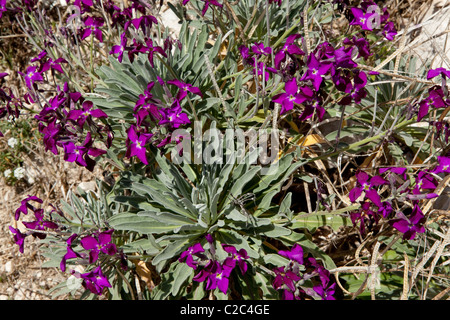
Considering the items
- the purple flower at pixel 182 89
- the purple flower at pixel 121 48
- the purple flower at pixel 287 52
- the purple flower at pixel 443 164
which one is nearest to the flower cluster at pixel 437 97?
the purple flower at pixel 443 164

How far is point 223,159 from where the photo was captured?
2.10 m

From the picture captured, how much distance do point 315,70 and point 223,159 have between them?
2.44ft

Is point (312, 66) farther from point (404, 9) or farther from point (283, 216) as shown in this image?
point (404, 9)

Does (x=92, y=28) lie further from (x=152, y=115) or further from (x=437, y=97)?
(x=437, y=97)

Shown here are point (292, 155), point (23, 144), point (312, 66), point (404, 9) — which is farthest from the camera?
point (404, 9)

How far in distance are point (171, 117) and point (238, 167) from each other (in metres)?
0.46

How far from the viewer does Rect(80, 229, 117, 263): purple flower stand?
167 centimetres

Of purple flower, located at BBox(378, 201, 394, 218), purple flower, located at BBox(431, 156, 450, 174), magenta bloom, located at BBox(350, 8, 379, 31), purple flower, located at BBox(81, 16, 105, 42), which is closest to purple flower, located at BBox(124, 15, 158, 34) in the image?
purple flower, located at BBox(81, 16, 105, 42)

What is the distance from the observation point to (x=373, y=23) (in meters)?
1.87

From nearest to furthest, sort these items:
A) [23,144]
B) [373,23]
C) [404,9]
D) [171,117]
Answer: [171,117] → [373,23] → [23,144] → [404,9]

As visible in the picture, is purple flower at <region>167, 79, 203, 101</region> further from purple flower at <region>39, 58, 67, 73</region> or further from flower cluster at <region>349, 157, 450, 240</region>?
flower cluster at <region>349, 157, 450, 240</region>

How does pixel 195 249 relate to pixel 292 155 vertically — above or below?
below

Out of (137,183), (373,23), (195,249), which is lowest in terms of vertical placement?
(195,249)
